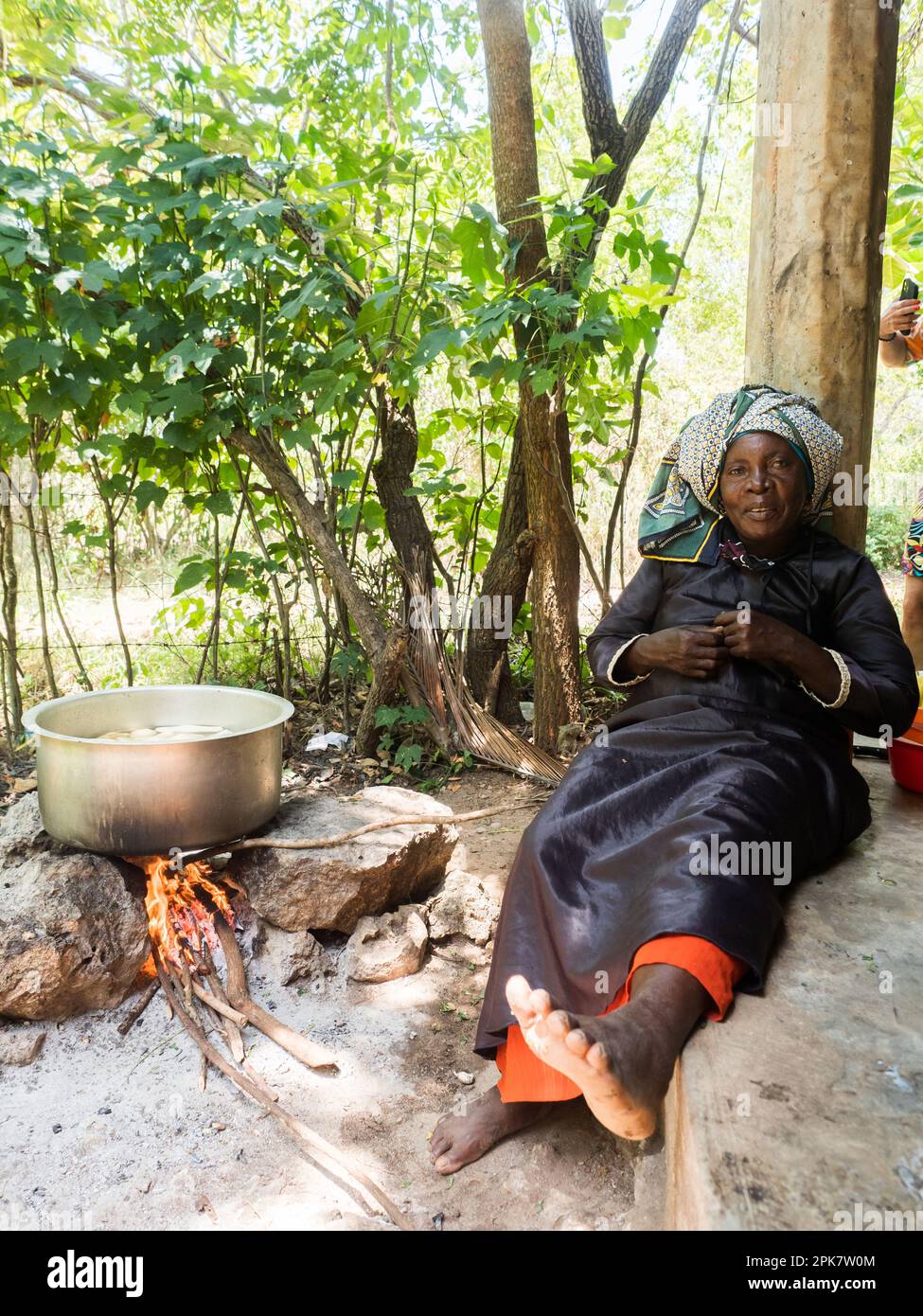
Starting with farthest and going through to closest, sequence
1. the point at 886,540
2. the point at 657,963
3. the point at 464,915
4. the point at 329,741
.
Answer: the point at 886,540 → the point at 329,741 → the point at 464,915 → the point at 657,963

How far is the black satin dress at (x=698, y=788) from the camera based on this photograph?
1.77 m

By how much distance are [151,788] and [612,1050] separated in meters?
1.49

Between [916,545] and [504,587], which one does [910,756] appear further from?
[504,587]

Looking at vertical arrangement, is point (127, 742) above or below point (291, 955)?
above

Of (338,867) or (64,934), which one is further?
(338,867)

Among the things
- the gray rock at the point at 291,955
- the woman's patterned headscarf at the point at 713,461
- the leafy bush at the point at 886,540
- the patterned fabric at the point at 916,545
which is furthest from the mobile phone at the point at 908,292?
the leafy bush at the point at 886,540

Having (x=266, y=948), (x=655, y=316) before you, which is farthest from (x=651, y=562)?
(x=266, y=948)

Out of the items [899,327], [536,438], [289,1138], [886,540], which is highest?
[899,327]

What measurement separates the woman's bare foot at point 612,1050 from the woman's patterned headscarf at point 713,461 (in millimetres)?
1254

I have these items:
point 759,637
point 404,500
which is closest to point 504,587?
point 404,500

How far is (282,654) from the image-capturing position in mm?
4461

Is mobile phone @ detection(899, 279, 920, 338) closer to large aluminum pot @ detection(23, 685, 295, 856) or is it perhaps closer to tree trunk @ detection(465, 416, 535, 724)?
tree trunk @ detection(465, 416, 535, 724)

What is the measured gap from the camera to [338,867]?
8.73ft
